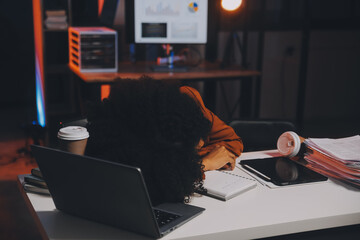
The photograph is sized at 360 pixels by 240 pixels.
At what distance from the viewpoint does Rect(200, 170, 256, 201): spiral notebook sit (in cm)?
127

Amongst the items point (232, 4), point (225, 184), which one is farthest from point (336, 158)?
point (232, 4)

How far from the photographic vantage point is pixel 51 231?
106cm

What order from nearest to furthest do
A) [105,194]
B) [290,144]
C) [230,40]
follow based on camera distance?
[105,194], [290,144], [230,40]

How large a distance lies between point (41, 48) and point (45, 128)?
0.74 meters

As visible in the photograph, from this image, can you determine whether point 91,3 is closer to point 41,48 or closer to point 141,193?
point 41,48

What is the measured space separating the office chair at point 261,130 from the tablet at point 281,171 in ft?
1.74

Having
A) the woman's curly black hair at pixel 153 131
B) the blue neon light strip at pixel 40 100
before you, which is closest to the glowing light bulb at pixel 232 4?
the blue neon light strip at pixel 40 100

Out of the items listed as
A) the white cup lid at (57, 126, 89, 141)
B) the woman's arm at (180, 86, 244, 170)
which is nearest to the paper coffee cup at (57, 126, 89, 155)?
the white cup lid at (57, 126, 89, 141)

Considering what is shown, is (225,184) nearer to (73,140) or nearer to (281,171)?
(281,171)

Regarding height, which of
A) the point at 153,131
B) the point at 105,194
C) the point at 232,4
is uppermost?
the point at 232,4

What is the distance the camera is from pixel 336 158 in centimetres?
147

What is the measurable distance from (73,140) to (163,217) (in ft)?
1.01

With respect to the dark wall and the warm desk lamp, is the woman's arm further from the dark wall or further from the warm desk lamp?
the dark wall

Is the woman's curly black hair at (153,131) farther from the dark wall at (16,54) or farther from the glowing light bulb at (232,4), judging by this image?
the dark wall at (16,54)
